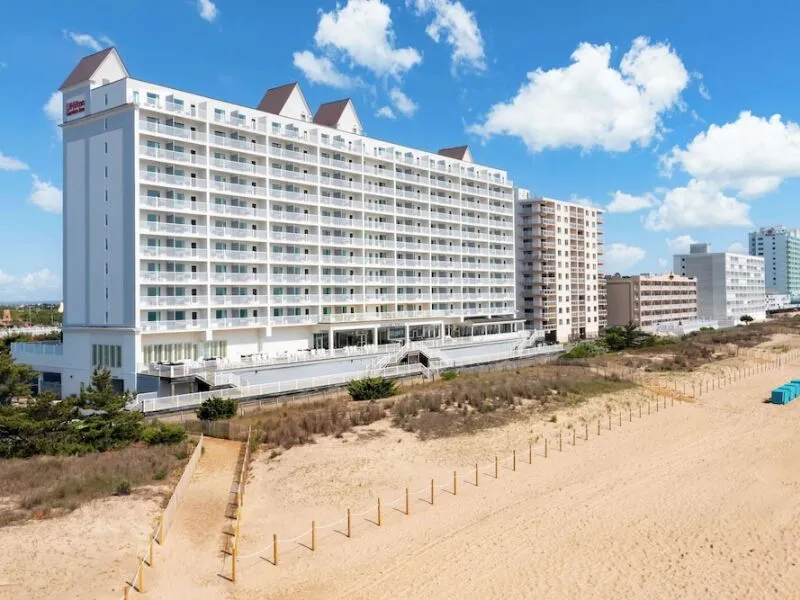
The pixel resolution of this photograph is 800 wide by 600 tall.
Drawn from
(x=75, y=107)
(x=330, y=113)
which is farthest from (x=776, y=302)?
(x=75, y=107)

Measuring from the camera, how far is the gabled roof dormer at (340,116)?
212ft

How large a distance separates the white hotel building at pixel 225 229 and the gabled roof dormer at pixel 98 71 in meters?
0.12

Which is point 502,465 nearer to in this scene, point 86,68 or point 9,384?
point 9,384

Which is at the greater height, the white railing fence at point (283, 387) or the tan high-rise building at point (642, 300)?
the tan high-rise building at point (642, 300)

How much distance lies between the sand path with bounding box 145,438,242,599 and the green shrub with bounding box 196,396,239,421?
1102cm

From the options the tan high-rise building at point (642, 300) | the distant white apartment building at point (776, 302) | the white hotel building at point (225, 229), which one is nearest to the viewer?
the white hotel building at point (225, 229)

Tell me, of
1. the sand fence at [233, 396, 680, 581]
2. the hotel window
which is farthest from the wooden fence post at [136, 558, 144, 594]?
the hotel window

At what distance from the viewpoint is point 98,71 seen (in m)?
47.9

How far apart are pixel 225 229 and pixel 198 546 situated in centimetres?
3514

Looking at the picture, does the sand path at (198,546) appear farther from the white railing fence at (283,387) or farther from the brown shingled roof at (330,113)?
the brown shingled roof at (330,113)

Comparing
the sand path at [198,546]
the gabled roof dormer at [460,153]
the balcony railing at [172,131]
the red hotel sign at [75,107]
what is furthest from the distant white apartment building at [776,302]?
the sand path at [198,546]

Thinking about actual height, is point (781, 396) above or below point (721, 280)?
below

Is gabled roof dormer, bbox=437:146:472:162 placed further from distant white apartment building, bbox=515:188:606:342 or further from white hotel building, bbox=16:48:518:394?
distant white apartment building, bbox=515:188:606:342

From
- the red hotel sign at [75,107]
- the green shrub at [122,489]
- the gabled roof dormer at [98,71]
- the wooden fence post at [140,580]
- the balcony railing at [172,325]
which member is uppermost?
the gabled roof dormer at [98,71]
